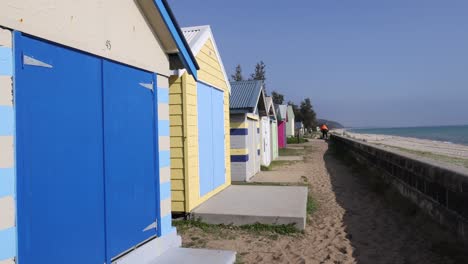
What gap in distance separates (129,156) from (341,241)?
3814 mm

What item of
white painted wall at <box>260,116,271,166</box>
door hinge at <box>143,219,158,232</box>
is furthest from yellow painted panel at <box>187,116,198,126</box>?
white painted wall at <box>260,116,271,166</box>

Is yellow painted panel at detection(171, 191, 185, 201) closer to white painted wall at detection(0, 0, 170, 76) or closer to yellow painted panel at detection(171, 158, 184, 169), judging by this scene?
yellow painted panel at detection(171, 158, 184, 169)

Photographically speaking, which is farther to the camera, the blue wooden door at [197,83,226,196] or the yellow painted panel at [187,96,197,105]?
the blue wooden door at [197,83,226,196]

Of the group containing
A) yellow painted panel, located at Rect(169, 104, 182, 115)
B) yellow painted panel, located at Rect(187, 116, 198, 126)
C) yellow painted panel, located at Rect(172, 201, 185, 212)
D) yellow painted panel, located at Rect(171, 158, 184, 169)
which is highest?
yellow painted panel, located at Rect(169, 104, 182, 115)

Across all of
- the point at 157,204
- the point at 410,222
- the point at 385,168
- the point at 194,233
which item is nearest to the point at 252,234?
the point at 194,233

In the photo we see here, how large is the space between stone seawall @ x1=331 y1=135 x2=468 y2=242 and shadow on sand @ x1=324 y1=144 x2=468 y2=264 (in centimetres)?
19

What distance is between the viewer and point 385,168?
11172 mm

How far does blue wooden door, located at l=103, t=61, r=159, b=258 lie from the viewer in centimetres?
384

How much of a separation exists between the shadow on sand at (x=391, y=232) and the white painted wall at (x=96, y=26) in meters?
3.94

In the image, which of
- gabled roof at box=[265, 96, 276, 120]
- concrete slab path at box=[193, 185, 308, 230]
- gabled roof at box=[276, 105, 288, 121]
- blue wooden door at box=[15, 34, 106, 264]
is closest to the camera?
blue wooden door at box=[15, 34, 106, 264]

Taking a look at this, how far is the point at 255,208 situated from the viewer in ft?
24.6

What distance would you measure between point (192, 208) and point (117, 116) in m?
3.74

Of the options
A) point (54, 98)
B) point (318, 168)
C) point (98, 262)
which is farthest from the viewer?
point (318, 168)

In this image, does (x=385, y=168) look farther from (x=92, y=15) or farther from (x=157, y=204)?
(x=92, y=15)
